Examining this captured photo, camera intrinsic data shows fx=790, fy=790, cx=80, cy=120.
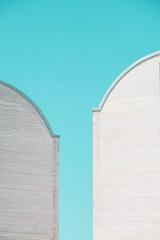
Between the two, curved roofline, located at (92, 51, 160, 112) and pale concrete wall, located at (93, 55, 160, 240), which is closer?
pale concrete wall, located at (93, 55, 160, 240)

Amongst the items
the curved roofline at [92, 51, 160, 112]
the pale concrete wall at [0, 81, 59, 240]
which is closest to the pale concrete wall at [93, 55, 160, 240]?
the curved roofline at [92, 51, 160, 112]

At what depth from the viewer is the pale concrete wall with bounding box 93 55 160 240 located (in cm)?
4297

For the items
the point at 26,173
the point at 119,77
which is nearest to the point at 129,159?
the point at 119,77

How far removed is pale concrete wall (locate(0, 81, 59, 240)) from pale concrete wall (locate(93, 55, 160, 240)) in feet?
10.2

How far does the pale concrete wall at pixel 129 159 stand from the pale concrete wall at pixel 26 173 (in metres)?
3.12

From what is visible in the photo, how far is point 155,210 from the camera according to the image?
42688mm

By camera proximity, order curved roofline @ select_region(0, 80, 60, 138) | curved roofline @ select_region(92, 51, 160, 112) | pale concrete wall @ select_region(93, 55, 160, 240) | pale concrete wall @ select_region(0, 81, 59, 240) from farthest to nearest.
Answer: curved roofline @ select_region(0, 80, 60, 138) → pale concrete wall @ select_region(0, 81, 59, 240) → curved roofline @ select_region(92, 51, 160, 112) → pale concrete wall @ select_region(93, 55, 160, 240)

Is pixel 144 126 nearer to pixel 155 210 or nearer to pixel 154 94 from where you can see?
pixel 154 94

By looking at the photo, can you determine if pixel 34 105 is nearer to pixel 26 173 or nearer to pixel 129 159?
pixel 26 173

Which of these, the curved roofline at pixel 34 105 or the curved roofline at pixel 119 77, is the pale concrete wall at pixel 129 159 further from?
the curved roofline at pixel 34 105

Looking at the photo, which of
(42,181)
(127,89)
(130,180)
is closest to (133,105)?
(127,89)

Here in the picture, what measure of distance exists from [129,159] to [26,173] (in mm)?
6132

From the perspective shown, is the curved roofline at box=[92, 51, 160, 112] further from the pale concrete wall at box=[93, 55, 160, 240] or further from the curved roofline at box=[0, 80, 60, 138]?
the curved roofline at box=[0, 80, 60, 138]

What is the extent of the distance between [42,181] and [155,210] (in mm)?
7144
